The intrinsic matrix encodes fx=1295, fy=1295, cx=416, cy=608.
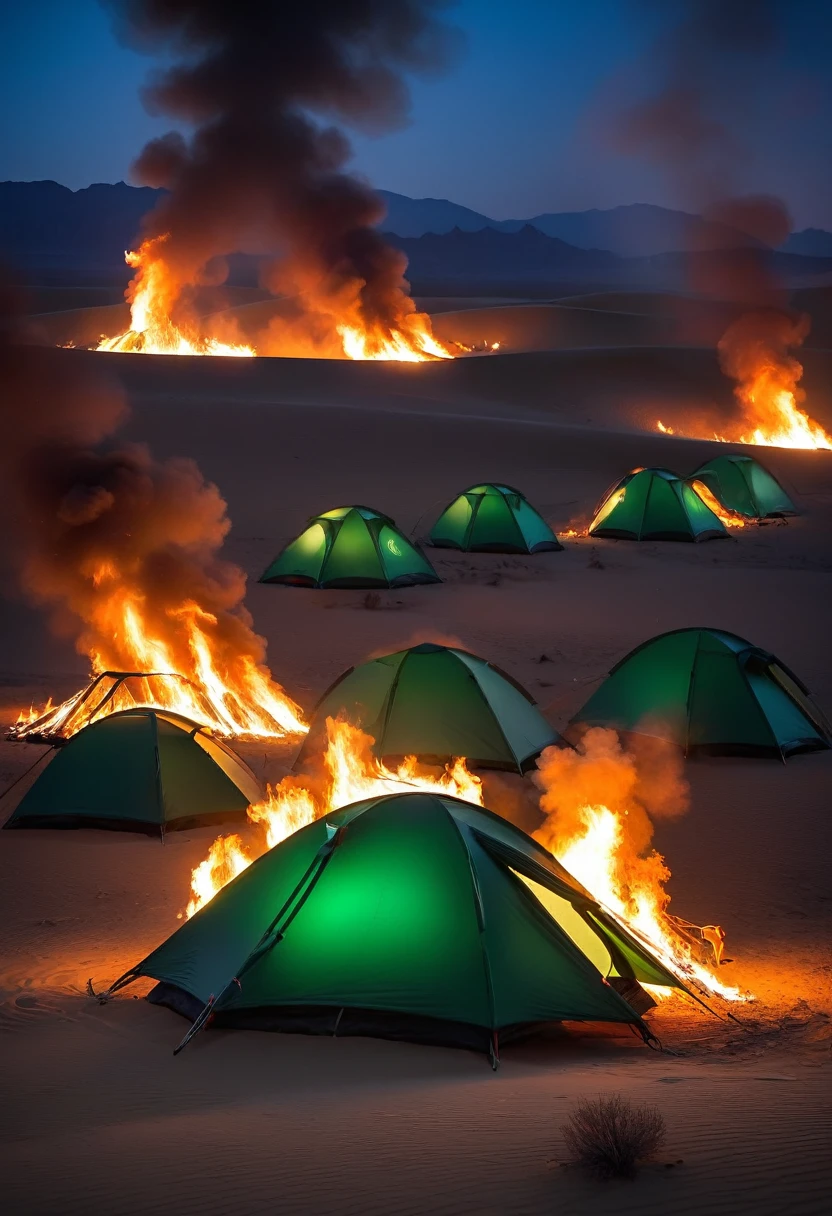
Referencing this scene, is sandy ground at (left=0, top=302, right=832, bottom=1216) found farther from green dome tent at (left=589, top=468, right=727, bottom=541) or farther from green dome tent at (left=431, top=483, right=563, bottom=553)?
green dome tent at (left=589, top=468, right=727, bottom=541)

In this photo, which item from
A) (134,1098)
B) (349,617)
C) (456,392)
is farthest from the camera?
(456,392)

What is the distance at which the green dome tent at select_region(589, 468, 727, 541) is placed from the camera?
91.5ft

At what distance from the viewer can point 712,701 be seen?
13.5m

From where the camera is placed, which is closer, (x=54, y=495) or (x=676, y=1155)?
(x=676, y=1155)

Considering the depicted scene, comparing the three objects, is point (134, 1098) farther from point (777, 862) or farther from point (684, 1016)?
point (777, 862)

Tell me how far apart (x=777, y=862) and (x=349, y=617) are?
1080 centimetres

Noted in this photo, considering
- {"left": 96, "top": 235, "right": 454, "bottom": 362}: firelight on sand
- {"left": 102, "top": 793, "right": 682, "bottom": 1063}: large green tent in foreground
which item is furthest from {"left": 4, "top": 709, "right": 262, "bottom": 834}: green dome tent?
{"left": 96, "top": 235, "right": 454, "bottom": 362}: firelight on sand

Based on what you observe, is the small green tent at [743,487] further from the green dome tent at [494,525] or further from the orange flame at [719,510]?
the green dome tent at [494,525]

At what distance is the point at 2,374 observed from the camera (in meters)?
16.3

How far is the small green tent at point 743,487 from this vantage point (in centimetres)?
3119

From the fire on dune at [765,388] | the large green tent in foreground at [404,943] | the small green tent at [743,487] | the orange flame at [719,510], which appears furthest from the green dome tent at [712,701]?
the fire on dune at [765,388]

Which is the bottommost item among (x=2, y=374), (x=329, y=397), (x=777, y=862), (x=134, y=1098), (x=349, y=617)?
(x=134, y=1098)

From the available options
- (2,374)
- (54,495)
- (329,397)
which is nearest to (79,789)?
(54,495)

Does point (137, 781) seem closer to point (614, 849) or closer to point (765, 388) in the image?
point (614, 849)
